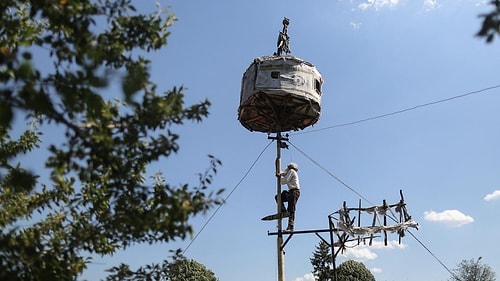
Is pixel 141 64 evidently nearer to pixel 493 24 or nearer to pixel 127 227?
pixel 127 227

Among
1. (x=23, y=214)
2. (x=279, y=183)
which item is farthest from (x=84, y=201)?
(x=279, y=183)

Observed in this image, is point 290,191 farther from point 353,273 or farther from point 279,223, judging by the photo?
point 353,273

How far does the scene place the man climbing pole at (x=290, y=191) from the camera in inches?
592

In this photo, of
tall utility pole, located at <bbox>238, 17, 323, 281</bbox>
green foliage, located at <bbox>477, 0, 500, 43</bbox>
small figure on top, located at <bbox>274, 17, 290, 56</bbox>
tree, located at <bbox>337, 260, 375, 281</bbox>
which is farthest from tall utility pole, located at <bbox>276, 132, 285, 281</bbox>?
tree, located at <bbox>337, 260, 375, 281</bbox>

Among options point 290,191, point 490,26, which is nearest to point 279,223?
point 290,191

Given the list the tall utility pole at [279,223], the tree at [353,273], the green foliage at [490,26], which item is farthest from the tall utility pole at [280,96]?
the tree at [353,273]

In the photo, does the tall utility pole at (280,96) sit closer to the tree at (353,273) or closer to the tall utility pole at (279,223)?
the tall utility pole at (279,223)

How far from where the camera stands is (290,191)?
1520cm

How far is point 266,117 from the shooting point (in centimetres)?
1623

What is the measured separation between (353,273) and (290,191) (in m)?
25.3

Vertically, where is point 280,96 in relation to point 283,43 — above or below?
below

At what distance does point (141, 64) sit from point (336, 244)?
11.7 metres

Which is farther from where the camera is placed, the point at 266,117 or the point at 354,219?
the point at 266,117

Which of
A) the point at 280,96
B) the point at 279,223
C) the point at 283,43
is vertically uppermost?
the point at 283,43
